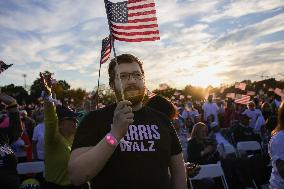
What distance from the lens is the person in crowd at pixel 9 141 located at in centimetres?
453

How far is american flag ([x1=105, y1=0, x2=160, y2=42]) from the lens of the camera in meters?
3.11

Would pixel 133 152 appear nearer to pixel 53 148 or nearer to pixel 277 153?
pixel 277 153

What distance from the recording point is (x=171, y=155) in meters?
2.86

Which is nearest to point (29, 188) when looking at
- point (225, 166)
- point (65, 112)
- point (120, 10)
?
point (65, 112)

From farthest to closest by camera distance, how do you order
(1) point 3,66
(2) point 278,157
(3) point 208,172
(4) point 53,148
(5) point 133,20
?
(3) point 208,172 < (1) point 3,66 < (4) point 53,148 < (2) point 278,157 < (5) point 133,20

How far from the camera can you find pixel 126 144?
257cm

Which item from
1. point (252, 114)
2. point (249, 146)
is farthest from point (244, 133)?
point (252, 114)

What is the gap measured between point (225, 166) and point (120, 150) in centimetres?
698

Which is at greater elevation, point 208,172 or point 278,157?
point 278,157

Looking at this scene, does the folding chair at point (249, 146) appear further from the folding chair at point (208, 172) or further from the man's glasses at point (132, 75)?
the man's glasses at point (132, 75)

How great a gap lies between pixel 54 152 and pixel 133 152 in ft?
7.93

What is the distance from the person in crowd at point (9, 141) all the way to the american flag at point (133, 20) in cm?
230

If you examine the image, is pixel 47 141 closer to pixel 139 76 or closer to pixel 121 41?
pixel 121 41

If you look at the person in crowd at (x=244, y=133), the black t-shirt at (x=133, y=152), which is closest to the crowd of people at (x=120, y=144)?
the black t-shirt at (x=133, y=152)
